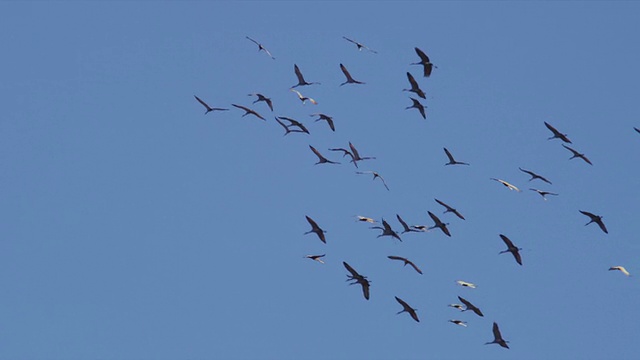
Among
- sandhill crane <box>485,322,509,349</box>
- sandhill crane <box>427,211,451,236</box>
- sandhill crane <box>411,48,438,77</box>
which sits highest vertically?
sandhill crane <box>411,48,438,77</box>

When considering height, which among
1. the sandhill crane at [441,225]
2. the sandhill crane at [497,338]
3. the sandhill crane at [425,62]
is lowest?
the sandhill crane at [497,338]

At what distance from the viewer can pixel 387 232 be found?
259 ft

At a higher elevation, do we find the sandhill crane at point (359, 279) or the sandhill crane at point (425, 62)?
the sandhill crane at point (425, 62)

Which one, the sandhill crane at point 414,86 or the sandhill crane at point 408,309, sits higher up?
the sandhill crane at point 414,86

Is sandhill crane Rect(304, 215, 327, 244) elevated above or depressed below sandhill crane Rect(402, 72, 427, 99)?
below

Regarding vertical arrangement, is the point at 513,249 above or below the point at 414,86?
below

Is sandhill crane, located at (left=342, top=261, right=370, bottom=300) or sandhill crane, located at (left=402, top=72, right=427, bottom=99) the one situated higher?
sandhill crane, located at (left=402, top=72, right=427, bottom=99)

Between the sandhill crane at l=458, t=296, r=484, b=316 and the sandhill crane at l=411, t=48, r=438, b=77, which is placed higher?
the sandhill crane at l=411, t=48, r=438, b=77

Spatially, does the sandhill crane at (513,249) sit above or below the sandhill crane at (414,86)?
below

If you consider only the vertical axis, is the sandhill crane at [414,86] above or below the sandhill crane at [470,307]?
above

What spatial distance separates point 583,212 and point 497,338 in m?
8.20

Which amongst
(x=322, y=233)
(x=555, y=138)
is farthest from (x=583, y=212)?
(x=322, y=233)

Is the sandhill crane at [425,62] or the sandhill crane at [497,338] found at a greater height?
the sandhill crane at [425,62]

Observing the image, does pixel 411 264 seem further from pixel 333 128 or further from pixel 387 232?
pixel 333 128
